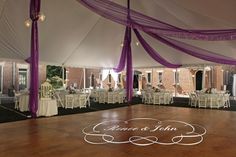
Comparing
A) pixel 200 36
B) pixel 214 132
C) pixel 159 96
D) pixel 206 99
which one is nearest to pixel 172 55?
pixel 159 96

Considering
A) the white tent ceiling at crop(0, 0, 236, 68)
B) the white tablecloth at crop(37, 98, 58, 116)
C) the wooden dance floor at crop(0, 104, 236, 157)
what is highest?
the white tent ceiling at crop(0, 0, 236, 68)

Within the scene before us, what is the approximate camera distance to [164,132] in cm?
502

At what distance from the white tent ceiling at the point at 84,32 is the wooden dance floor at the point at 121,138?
2.48 m

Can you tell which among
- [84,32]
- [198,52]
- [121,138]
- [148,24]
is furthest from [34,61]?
[198,52]

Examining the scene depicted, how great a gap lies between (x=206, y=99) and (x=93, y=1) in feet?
22.5

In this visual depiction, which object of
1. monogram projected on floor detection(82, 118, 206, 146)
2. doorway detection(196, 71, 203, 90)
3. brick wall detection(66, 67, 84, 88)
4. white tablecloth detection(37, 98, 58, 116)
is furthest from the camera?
brick wall detection(66, 67, 84, 88)

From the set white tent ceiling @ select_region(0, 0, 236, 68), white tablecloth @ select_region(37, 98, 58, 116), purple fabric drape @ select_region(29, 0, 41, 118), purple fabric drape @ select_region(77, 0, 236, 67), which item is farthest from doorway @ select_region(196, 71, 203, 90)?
purple fabric drape @ select_region(29, 0, 41, 118)

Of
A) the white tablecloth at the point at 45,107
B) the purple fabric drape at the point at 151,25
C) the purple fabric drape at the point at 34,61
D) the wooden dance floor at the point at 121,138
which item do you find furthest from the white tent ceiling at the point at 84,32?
the white tablecloth at the point at 45,107

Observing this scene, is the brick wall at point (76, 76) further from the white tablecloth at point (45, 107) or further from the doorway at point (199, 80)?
the white tablecloth at point (45, 107)

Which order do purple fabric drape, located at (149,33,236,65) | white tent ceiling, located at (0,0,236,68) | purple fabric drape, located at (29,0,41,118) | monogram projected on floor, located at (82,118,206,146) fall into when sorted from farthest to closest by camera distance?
1. purple fabric drape, located at (149,33,236,65)
2. white tent ceiling, located at (0,0,236,68)
3. purple fabric drape, located at (29,0,41,118)
4. monogram projected on floor, located at (82,118,206,146)

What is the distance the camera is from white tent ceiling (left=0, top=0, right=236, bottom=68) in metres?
8.00

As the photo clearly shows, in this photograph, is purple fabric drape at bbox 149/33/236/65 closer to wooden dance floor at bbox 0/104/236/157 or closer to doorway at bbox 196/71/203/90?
wooden dance floor at bbox 0/104/236/157

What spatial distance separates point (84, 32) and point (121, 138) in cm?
817

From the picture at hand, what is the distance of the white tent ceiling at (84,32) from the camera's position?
8000 mm
